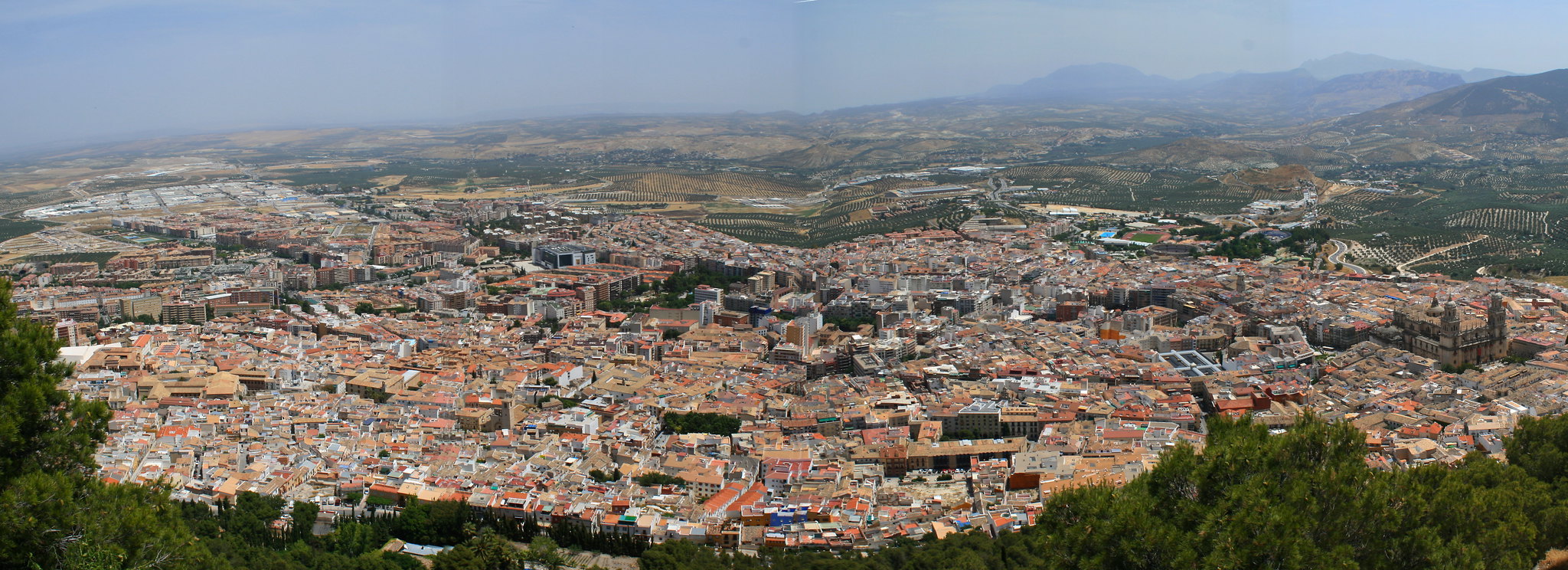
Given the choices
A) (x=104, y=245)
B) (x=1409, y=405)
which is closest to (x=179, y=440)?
(x=1409, y=405)

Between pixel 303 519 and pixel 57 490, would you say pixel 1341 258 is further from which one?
pixel 57 490

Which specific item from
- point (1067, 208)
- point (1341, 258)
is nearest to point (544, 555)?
point (1341, 258)

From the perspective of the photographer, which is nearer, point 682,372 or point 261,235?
point 682,372

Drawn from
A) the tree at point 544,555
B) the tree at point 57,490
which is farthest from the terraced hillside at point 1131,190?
the tree at point 57,490

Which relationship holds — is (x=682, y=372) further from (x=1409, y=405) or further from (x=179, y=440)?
(x=1409, y=405)

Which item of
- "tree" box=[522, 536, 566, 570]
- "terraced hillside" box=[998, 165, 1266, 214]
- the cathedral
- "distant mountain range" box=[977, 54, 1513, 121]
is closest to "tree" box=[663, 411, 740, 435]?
"tree" box=[522, 536, 566, 570]

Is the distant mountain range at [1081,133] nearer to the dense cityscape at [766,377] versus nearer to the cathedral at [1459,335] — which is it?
the dense cityscape at [766,377]
